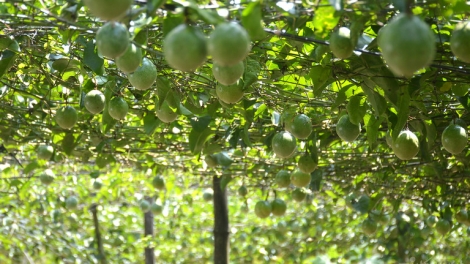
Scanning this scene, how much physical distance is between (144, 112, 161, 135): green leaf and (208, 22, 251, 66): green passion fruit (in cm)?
131

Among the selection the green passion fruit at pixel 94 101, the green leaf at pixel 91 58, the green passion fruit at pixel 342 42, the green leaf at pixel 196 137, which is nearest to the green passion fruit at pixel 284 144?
the green leaf at pixel 196 137

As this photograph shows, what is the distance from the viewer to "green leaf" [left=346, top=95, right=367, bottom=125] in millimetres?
2000

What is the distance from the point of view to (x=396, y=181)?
148 inches

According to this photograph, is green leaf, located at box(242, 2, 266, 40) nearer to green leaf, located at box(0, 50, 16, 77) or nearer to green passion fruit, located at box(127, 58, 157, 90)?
green passion fruit, located at box(127, 58, 157, 90)

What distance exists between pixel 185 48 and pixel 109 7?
16 cm

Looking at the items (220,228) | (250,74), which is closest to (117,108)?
(250,74)

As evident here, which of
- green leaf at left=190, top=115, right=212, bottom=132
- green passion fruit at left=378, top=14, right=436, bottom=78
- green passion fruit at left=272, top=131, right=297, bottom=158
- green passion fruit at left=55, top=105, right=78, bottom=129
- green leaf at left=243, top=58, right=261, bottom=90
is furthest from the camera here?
green passion fruit at left=55, top=105, right=78, bottom=129

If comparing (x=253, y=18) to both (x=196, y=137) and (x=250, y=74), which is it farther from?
(x=196, y=137)

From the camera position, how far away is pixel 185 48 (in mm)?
1163

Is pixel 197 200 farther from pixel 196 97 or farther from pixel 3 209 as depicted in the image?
pixel 196 97

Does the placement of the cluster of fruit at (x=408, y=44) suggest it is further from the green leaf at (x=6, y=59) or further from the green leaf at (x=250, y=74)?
the green leaf at (x=6, y=59)

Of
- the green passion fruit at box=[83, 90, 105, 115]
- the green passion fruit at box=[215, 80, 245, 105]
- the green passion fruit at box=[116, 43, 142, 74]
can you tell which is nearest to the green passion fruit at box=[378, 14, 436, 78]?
the green passion fruit at box=[116, 43, 142, 74]

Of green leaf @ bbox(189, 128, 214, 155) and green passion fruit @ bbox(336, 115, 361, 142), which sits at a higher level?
green passion fruit @ bbox(336, 115, 361, 142)

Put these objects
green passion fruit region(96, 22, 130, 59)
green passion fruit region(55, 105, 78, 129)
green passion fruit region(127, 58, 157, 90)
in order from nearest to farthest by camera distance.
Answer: green passion fruit region(96, 22, 130, 59) < green passion fruit region(127, 58, 157, 90) < green passion fruit region(55, 105, 78, 129)
